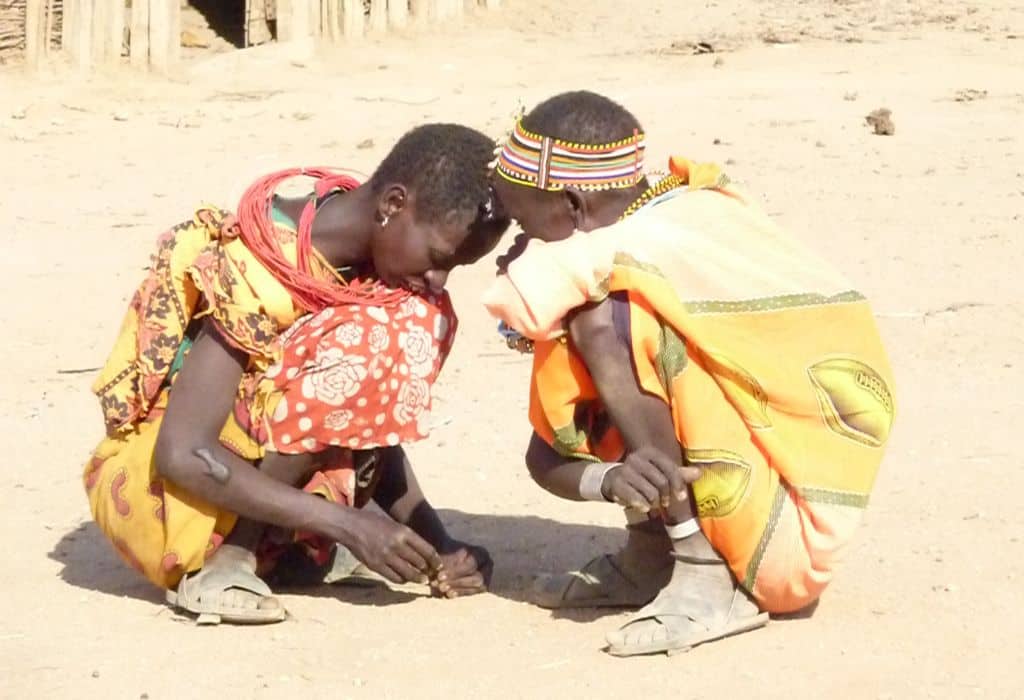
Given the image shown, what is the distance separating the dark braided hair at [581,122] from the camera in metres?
3.50

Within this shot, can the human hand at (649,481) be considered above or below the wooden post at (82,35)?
above

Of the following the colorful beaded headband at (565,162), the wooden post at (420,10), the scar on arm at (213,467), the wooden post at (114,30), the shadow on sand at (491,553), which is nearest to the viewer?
the colorful beaded headband at (565,162)

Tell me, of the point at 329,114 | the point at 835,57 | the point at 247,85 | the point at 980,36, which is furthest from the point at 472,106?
the point at 980,36

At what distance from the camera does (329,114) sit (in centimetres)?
917

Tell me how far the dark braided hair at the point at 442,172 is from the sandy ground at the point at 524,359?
1.27 ft

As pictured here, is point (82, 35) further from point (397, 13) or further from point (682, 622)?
point (682, 622)

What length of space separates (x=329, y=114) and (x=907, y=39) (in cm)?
358

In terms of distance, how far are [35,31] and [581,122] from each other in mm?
6801

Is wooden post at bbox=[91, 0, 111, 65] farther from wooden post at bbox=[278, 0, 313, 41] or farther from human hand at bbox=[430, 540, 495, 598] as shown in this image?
human hand at bbox=[430, 540, 495, 598]

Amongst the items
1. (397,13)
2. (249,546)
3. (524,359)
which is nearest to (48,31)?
(397,13)

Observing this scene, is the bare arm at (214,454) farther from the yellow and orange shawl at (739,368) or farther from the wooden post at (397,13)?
the wooden post at (397,13)

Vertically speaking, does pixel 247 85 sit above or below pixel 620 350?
below

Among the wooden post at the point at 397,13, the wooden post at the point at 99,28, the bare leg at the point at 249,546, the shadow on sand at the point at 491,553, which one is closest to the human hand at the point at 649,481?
the shadow on sand at the point at 491,553

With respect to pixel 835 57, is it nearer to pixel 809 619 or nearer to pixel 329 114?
pixel 329 114
